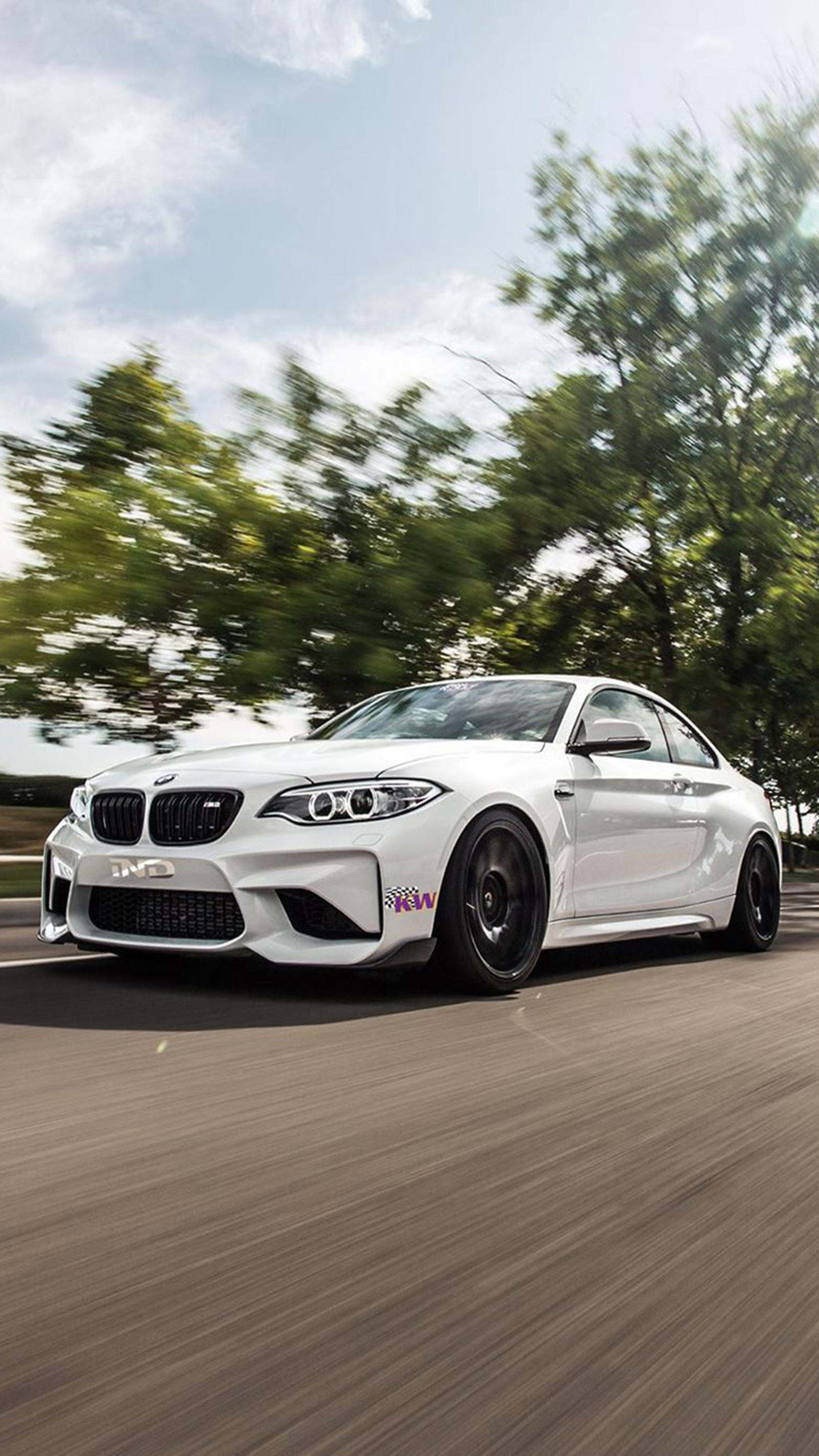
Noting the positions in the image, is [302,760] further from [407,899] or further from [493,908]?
[493,908]

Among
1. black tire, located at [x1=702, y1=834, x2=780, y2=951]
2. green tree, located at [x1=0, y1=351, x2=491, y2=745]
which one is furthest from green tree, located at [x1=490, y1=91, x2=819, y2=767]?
black tire, located at [x1=702, y1=834, x2=780, y2=951]

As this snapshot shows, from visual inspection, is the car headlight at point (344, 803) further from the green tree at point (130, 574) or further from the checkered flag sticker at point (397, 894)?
the green tree at point (130, 574)

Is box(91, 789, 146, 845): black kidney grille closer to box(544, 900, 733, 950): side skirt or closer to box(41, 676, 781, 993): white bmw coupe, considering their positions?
box(41, 676, 781, 993): white bmw coupe

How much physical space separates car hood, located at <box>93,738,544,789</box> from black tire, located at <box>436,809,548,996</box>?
0.37 m

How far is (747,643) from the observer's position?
856 inches

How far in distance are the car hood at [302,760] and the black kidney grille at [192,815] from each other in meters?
0.07

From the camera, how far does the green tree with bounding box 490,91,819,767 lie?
2058cm

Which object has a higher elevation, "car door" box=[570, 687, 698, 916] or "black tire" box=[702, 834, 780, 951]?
"car door" box=[570, 687, 698, 916]

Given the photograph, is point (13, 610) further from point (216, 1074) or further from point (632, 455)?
point (216, 1074)

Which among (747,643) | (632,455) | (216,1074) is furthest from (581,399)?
(216,1074)

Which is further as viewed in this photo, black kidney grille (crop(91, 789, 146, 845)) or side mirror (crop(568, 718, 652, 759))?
side mirror (crop(568, 718, 652, 759))

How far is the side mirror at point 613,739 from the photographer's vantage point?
22.2 feet

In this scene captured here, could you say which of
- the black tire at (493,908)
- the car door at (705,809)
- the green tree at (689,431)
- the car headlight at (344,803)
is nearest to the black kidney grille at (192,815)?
the car headlight at (344,803)

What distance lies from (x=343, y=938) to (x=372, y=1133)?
6.40 feet
